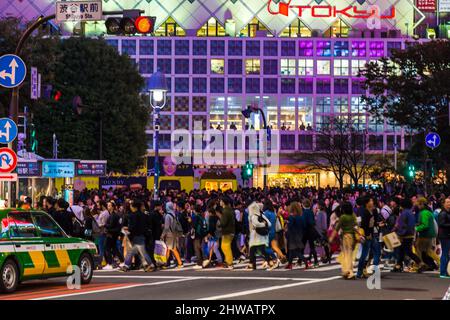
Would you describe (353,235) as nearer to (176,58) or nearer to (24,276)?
(24,276)

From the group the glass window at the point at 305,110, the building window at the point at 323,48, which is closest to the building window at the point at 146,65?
the glass window at the point at 305,110

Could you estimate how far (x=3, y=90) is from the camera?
48.4 meters

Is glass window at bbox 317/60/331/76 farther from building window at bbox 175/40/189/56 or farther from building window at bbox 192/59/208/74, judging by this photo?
building window at bbox 175/40/189/56

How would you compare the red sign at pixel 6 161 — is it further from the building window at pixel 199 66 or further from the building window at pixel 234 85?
the building window at pixel 234 85

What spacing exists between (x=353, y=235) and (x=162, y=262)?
19.7 feet

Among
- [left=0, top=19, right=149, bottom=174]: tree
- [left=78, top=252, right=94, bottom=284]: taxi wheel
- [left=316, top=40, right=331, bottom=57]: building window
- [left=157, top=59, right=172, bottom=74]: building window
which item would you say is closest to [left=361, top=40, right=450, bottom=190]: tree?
[left=0, top=19, right=149, bottom=174]: tree

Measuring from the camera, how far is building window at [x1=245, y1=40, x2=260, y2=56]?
392ft

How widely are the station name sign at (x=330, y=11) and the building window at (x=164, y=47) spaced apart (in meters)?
15.5

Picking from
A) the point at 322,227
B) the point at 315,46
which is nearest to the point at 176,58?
the point at 315,46

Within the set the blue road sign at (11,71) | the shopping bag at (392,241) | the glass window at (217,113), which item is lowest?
the shopping bag at (392,241)

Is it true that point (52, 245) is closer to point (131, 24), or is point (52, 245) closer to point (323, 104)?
point (131, 24)

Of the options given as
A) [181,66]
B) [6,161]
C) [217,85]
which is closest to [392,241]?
[6,161]

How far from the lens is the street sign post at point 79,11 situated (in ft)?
67.4

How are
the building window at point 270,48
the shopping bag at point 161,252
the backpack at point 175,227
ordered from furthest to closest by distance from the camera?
the building window at point 270,48, the backpack at point 175,227, the shopping bag at point 161,252
